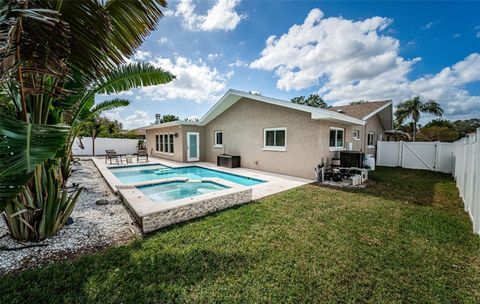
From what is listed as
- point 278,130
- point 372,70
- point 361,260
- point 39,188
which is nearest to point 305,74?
point 372,70

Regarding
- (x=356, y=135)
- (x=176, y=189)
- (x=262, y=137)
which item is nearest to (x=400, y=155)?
(x=356, y=135)

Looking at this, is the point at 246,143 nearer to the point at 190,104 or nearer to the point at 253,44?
the point at 253,44

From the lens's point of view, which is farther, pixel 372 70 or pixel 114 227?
pixel 372 70

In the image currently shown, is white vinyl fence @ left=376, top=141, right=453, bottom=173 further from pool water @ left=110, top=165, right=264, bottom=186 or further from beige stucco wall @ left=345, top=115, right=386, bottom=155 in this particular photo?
pool water @ left=110, top=165, right=264, bottom=186

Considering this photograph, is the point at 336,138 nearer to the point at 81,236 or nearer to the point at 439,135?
the point at 81,236

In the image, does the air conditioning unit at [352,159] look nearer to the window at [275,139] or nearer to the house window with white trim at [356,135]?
the window at [275,139]

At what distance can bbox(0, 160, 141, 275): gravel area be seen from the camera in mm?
3338

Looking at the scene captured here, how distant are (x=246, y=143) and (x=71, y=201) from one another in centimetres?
1038

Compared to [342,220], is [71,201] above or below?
above

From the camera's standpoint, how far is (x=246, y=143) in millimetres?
13688

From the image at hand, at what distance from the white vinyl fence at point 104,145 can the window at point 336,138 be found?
1028 inches

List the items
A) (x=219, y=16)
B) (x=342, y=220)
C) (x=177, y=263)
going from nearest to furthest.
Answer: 1. (x=177, y=263)
2. (x=342, y=220)
3. (x=219, y=16)

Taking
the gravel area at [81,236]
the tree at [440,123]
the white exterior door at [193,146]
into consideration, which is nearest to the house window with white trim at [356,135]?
the white exterior door at [193,146]

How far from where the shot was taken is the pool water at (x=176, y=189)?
8.16 meters
